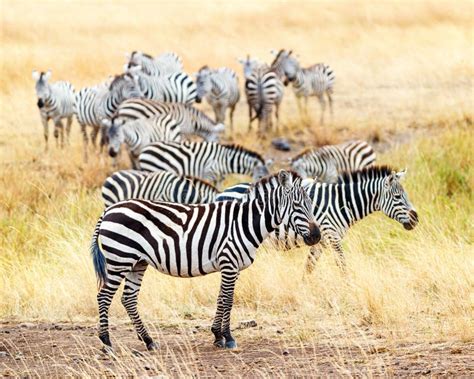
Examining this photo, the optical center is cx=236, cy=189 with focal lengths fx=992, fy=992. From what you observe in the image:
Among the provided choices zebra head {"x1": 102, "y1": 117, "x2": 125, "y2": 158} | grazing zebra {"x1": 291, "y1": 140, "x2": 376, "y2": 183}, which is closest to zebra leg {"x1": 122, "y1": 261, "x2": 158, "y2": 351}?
grazing zebra {"x1": 291, "y1": 140, "x2": 376, "y2": 183}

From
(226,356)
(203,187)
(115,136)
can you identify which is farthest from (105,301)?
(115,136)

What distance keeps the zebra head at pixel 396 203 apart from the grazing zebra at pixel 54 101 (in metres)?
10.3

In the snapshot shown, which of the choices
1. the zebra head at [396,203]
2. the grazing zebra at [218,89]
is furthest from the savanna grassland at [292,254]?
the grazing zebra at [218,89]

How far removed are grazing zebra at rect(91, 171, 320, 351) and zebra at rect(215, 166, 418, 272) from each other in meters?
2.16

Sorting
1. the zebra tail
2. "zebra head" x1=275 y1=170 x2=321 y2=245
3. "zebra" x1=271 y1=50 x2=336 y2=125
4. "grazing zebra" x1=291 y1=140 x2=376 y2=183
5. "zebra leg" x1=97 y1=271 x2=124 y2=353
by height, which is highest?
"zebra" x1=271 y1=50 x2=336 y2=125

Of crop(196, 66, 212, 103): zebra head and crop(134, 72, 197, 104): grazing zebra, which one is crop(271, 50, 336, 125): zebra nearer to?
crop(196, 66, 212, 103): zebra head

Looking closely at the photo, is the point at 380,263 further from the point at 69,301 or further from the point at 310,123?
the point at 310,123

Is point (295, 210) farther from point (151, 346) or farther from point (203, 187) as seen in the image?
point (203, 187)

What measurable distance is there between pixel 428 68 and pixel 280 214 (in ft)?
58.7

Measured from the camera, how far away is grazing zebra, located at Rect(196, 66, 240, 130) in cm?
2102

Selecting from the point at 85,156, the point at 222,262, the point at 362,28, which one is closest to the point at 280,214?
the point at 222,262

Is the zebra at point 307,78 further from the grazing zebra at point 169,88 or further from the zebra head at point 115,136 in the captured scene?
the zebra head at point 115,136

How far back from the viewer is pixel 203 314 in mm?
9023

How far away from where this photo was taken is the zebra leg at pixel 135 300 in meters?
7.73
